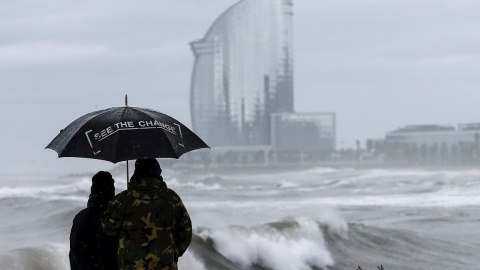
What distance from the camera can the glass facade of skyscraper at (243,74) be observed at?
144 meters

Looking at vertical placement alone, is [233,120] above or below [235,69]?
below

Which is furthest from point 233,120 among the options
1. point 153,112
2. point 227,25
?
point 153,112

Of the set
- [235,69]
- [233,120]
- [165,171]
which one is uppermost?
[235,69]

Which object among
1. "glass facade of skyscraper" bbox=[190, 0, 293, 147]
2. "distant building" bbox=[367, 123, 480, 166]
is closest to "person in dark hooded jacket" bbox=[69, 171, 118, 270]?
"glass facade of skyscraper" bbox=[190, 0, 293, 147]

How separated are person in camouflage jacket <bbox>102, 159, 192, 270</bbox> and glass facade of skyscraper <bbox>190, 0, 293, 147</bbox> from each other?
137 m

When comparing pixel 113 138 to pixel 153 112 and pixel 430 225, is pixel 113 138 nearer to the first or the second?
pixel 153 112

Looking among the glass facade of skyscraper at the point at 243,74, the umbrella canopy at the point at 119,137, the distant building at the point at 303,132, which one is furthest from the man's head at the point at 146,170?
the distant building at the point at 303,132

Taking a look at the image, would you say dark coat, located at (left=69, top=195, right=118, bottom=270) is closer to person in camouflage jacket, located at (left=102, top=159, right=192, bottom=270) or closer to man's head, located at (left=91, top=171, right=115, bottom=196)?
man's head, located at (left=91, top=171, right=115, bottom=196)

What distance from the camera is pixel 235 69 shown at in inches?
5876

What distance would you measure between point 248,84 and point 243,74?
86.8 inches

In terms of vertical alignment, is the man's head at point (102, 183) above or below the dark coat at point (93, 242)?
above

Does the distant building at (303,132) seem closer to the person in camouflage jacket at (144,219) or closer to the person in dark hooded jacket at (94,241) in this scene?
the person in dark hooded jacket at (94,241)

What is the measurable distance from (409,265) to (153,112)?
8949 mm

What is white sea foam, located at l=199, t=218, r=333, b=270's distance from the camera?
41.0 feet
